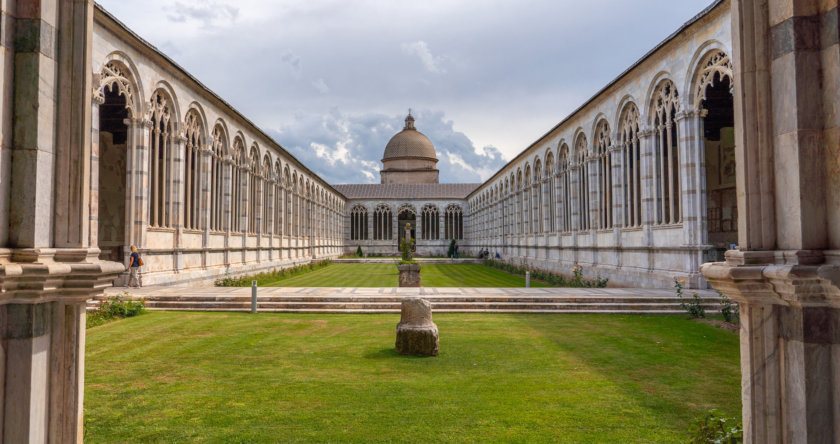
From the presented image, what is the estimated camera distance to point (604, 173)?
22.9 meters

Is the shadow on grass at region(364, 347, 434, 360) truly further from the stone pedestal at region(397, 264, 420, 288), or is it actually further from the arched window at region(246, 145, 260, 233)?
the arched window at region(246, 145, 260, 233)

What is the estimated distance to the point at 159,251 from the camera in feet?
59.5

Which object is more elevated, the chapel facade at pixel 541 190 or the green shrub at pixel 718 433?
the chapel facade at pixel 541 190

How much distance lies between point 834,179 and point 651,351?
6.85 m

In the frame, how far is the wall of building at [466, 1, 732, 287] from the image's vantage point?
15906mm

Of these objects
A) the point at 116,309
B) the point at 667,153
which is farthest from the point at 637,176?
the point at 116,309

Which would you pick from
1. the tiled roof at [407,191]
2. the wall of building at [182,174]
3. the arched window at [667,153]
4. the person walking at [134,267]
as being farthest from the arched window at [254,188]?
the tiled roof at [407,191]

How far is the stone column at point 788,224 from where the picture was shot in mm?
3092

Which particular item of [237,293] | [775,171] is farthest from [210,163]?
[775,171]

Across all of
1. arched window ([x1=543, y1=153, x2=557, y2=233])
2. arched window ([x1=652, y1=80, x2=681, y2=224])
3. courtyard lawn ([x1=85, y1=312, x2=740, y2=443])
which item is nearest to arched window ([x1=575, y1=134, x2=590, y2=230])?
arched window ([x1=543, y1=153, x2=557, y2=233])

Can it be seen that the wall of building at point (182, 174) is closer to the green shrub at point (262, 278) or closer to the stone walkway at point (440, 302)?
the green shrub at point (262, 278)

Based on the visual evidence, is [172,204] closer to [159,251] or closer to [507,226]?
[159,251]

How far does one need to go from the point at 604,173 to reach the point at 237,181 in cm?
1800

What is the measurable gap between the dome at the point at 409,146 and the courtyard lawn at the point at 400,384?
6065 cm
